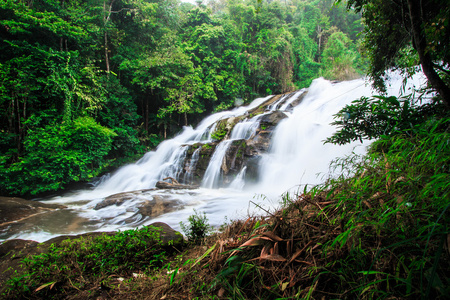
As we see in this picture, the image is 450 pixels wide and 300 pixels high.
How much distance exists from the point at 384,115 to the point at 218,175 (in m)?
7.34

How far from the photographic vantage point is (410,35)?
8.18 ft

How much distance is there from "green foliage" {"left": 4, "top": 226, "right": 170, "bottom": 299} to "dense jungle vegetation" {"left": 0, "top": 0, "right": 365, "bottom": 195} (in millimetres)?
3048

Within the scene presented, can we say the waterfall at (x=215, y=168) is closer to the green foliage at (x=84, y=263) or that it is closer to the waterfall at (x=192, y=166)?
the waterfall at (x=192, y=166)

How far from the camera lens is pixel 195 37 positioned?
1659 cm

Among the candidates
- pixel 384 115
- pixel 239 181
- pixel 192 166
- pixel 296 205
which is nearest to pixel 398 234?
pixel 296 205

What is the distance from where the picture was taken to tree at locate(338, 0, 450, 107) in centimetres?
203

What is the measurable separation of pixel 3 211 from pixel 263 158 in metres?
8.69

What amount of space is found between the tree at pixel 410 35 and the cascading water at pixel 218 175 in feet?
12.9

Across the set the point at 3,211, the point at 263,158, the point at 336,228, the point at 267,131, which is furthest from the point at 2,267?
the point at 267,131

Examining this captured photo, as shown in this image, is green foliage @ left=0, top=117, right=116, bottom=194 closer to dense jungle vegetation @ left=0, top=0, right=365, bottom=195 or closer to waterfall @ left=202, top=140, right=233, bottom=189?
dense jungle vegetation @ left=0, top=0, right=365, bottom=195

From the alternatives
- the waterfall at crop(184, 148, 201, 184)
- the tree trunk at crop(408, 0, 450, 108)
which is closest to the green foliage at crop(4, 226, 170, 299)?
the tree trunk at crop(408, 0, 450, 108)

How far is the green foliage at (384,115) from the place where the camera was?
90.9 inches

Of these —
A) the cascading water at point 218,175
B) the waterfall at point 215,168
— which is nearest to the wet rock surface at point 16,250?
the cascading water at point 218,175

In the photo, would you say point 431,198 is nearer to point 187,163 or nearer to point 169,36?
point 187,163
